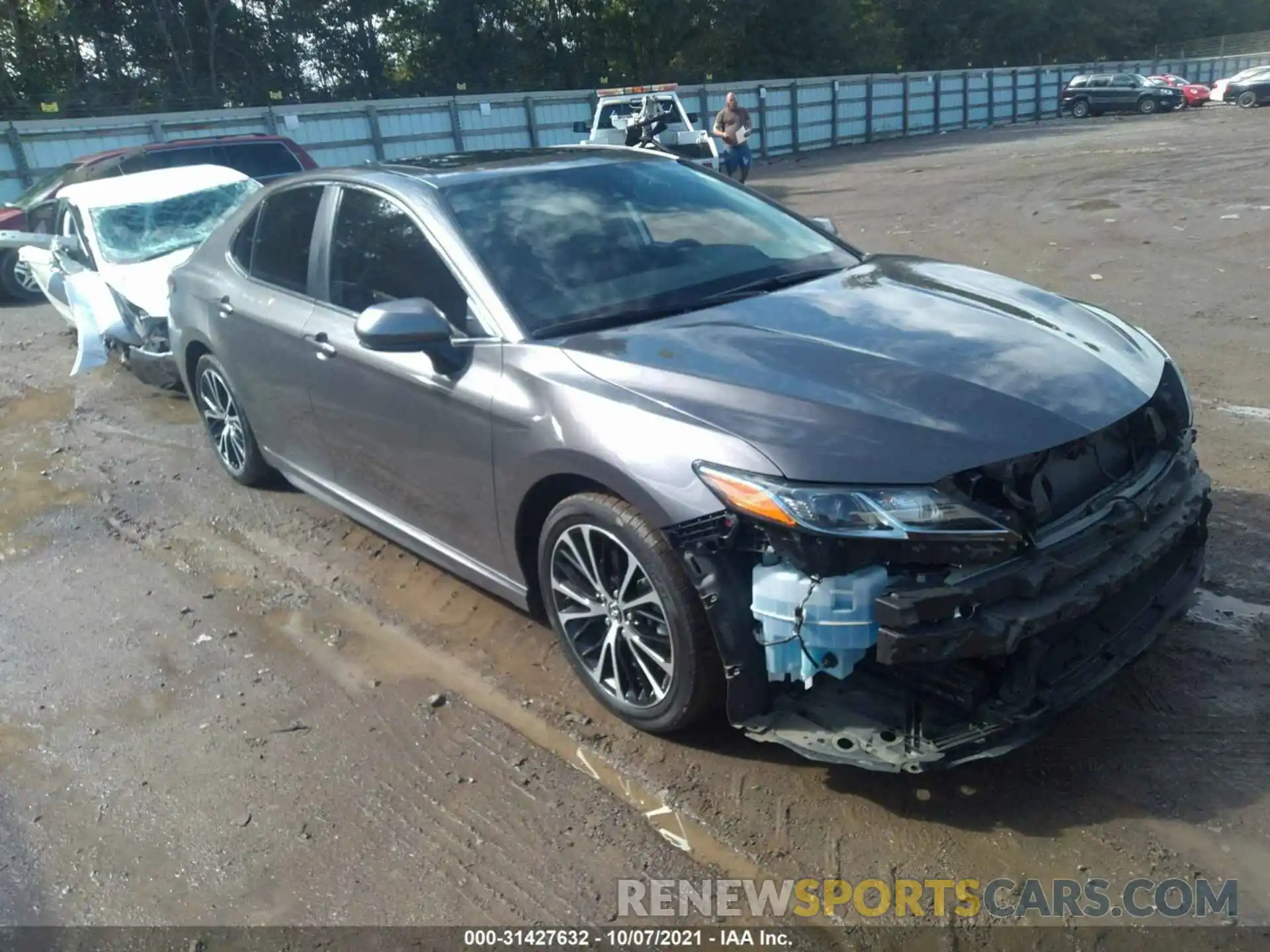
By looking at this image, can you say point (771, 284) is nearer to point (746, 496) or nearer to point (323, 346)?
point (746, 496)

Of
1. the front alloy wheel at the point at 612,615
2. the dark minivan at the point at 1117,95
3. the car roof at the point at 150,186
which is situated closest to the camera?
the front alloy wheel at the point at 612,615

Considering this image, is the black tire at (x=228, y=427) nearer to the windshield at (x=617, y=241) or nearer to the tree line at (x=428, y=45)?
the windshield at (x=617, y=241)

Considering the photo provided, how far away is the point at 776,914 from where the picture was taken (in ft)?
9.02

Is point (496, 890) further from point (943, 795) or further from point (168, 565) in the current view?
point (168, 565)

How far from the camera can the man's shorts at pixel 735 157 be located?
1961cm

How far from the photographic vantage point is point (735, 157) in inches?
777

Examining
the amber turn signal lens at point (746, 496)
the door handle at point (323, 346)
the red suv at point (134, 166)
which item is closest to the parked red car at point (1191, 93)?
Result: the red suv at point (134, 166)

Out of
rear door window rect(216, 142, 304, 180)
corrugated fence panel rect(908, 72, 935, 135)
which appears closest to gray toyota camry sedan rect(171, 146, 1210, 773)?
rear door window rect(216, 142, 304, 180)

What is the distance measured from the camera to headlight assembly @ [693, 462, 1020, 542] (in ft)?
8.96

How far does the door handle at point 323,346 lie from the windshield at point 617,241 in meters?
0.82

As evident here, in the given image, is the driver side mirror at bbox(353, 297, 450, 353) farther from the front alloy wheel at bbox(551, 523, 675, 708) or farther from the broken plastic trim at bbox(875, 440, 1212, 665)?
the broken plastic trim at bbox(875, 440, 1212, 665)

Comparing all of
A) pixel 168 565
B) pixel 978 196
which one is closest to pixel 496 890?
pixel 168 565

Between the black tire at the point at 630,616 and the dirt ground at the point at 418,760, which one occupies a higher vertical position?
the black tire at the point at 630,616

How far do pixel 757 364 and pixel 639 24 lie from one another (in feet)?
147
